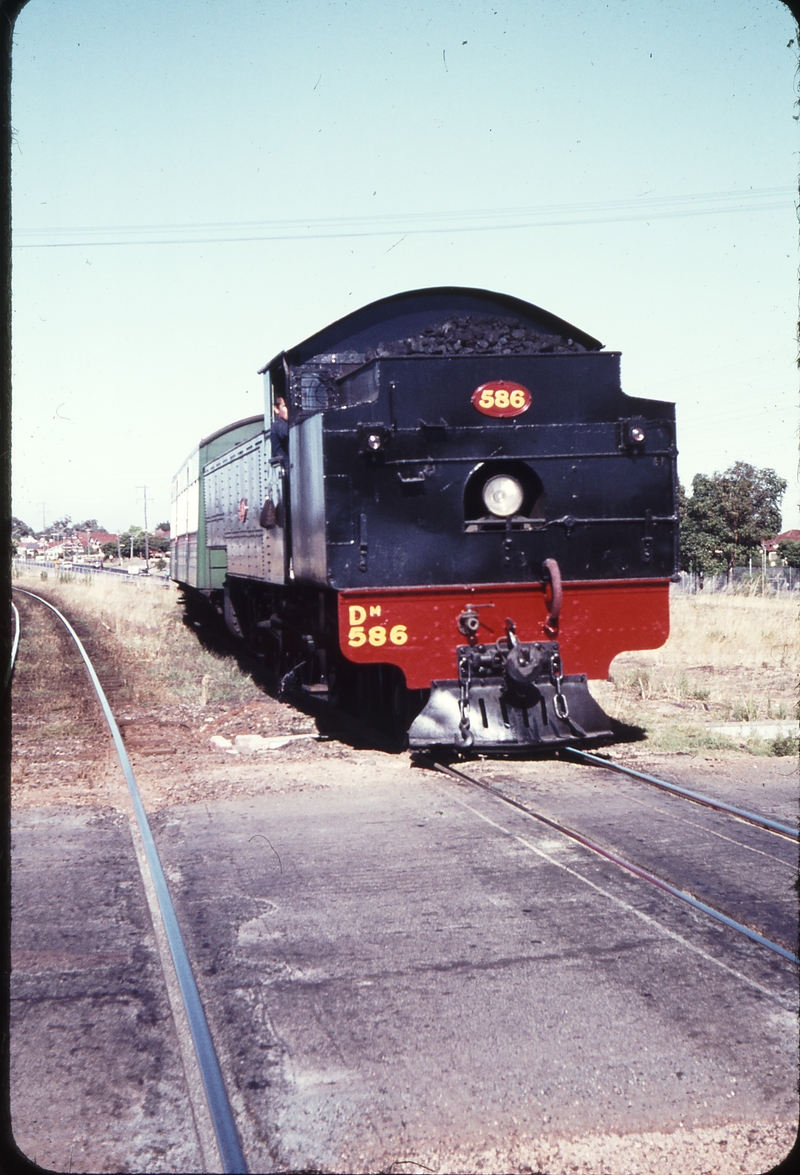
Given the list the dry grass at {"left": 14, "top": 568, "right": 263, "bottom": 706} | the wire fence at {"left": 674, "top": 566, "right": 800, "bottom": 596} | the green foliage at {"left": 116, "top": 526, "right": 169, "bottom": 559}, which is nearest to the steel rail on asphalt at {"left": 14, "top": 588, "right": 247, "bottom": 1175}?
the dry grass at {"left": 14, "top": 568, "right": 263, "bottom": 706}

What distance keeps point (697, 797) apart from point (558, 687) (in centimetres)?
145

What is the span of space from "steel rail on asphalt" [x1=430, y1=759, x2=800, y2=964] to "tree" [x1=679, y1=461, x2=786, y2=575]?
39.1 m

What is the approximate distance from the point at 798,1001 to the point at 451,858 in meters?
1.93

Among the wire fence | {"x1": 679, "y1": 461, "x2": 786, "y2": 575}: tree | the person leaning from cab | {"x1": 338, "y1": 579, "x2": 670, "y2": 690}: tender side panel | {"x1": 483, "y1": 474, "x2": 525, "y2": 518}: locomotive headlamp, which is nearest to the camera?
{"x1": 338, "y1": 579, "x2": 670, "y2": 690}: tender side panel

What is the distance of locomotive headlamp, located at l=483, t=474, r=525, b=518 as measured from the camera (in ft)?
23.6

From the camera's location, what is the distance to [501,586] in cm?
721

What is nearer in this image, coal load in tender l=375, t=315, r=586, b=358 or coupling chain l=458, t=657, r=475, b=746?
coupling chain l=458, t=657, r=475, b=746

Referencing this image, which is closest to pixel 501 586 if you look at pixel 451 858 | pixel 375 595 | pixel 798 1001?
pixel 375 595


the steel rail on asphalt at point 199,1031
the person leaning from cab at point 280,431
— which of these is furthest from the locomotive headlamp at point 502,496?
the steel rail on asphalt at point 199,1031

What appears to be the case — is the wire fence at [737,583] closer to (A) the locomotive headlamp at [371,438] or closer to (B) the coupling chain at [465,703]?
(B) the coupling chain at [465,703]

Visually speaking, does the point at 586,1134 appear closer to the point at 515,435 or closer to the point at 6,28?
the point at 6,28

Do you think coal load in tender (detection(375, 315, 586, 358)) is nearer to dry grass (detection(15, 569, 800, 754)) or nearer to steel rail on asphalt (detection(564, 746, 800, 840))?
steel rail on asphalt (detection(564, 746, 800, 840))

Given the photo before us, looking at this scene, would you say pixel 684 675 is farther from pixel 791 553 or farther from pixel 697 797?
pixel 791 553

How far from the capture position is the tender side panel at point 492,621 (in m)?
7.06
